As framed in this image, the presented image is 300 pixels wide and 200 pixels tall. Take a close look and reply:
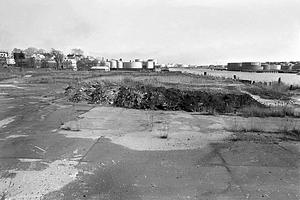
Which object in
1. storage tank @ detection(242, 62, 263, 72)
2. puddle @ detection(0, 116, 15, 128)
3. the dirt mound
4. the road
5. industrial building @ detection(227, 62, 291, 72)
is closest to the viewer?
the road

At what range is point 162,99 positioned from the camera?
14.1 metres

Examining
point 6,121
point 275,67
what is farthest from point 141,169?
point 275,67

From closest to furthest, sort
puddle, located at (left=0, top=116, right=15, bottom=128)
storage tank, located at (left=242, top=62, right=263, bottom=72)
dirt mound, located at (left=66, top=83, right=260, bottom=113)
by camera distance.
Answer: puddle, located at (left=0, top=116, right=15, bottom=128) → dirt mound, located at (left=66, top=83, right=260, bottom=113) → storage tank, located at (left=242, top=62, right=263, bottom=72)

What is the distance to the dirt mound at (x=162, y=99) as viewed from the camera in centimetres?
1367

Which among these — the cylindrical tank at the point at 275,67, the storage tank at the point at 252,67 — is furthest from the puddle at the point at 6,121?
the cylindrical tank at the point at 275,67

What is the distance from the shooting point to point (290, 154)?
21.1 ft

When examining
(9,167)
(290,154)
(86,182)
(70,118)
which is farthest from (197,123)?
(9,167)

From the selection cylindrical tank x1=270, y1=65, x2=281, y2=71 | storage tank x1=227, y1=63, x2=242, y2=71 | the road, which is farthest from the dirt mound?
cylindrical tank x1=270, y1=65, x2=281, y2=71

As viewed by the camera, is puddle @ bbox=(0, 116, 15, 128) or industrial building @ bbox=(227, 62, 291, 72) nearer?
puddle @ bbox=(0, 116, 15, 128)

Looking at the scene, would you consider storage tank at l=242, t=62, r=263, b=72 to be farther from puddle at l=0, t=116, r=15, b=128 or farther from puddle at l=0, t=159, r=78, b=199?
puddle at l=0, t=159, r=78, b=199

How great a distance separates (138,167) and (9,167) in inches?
114

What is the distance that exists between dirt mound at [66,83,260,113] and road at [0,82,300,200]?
6.01 metres

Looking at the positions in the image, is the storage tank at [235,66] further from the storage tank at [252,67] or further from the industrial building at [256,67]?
the storage tank at [252,67]

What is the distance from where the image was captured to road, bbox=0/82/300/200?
14.4 ft
